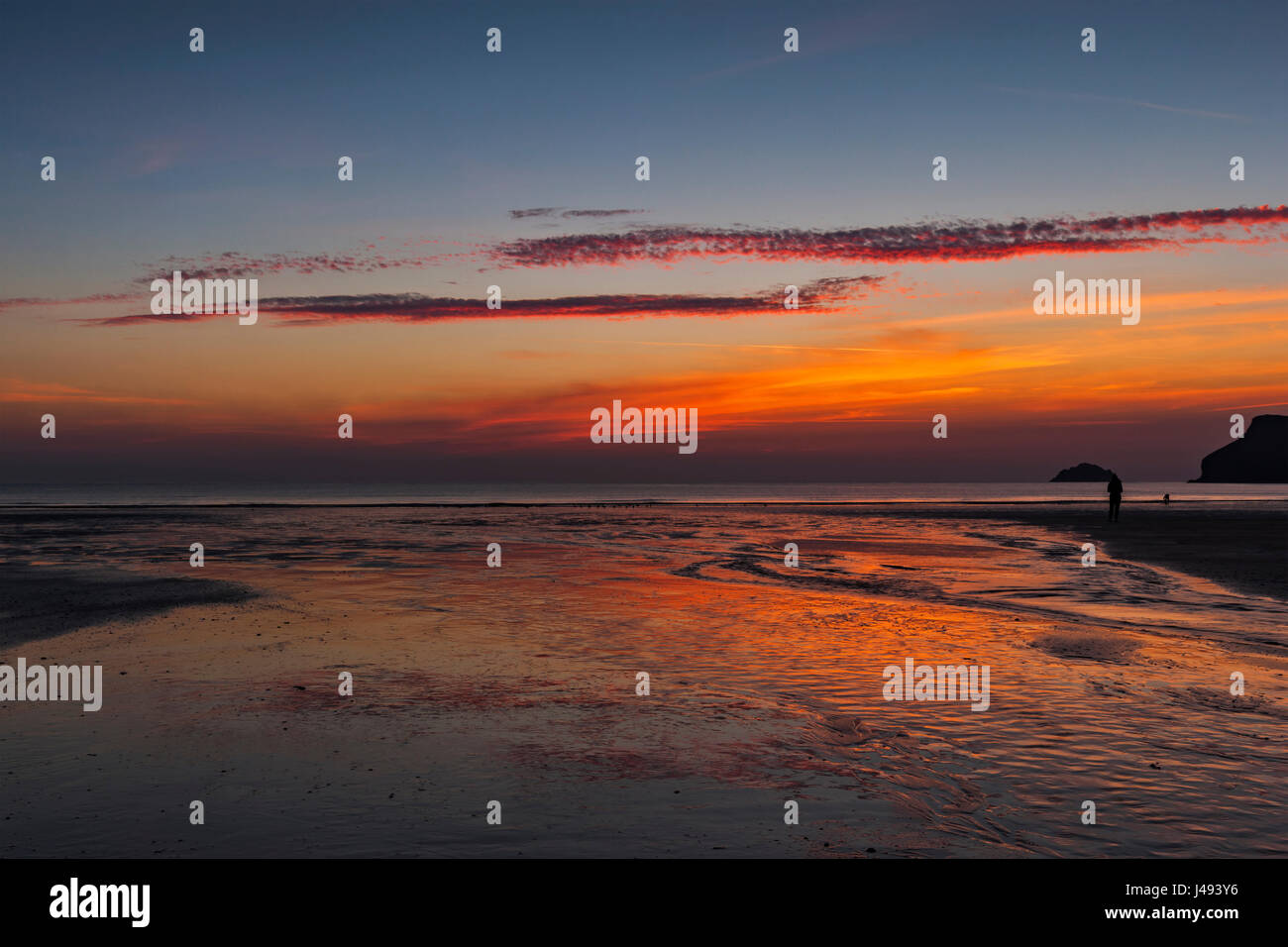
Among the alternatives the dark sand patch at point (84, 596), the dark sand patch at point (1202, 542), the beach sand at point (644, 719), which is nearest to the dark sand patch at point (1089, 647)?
the beach sand at point (644, 719)

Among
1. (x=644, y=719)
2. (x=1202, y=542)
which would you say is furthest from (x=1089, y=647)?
(x=1202, y=542)

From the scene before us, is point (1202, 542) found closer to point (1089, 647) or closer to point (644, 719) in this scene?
point (1089, 647)

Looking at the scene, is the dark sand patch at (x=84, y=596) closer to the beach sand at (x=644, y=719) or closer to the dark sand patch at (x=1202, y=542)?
the beach sand at (x=644, y=719)

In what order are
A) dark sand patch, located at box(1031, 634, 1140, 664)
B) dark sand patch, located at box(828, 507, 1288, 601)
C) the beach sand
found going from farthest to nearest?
dark sand patch, located at box(828, 507, 1288, 601)
dark sand patch, located at box(1031, 634, 1140, 664)
the beach sand

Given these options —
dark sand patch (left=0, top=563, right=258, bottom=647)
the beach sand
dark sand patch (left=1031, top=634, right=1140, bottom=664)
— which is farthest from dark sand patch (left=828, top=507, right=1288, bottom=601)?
dark sand patch (left=0, top=563, right=258, bottom=647)

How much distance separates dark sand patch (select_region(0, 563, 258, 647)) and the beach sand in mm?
165

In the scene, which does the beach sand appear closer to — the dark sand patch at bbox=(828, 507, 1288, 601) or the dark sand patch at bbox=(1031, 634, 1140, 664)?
the dark sand patch at bbox=(1031, 634, 1140, 664)

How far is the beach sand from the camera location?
7.34 meters

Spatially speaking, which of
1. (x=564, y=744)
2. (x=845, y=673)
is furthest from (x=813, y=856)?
(x=845, y=673)

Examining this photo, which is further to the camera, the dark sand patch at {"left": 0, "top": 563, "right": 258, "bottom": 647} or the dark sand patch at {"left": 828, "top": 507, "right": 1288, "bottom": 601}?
the dark sand patch at {"left": 828, "top": 507, "right": 1288, "bottom": 601}

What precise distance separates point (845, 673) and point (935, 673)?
1234 mm

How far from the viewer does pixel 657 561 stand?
32.5m

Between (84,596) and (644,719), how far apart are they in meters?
17.5
